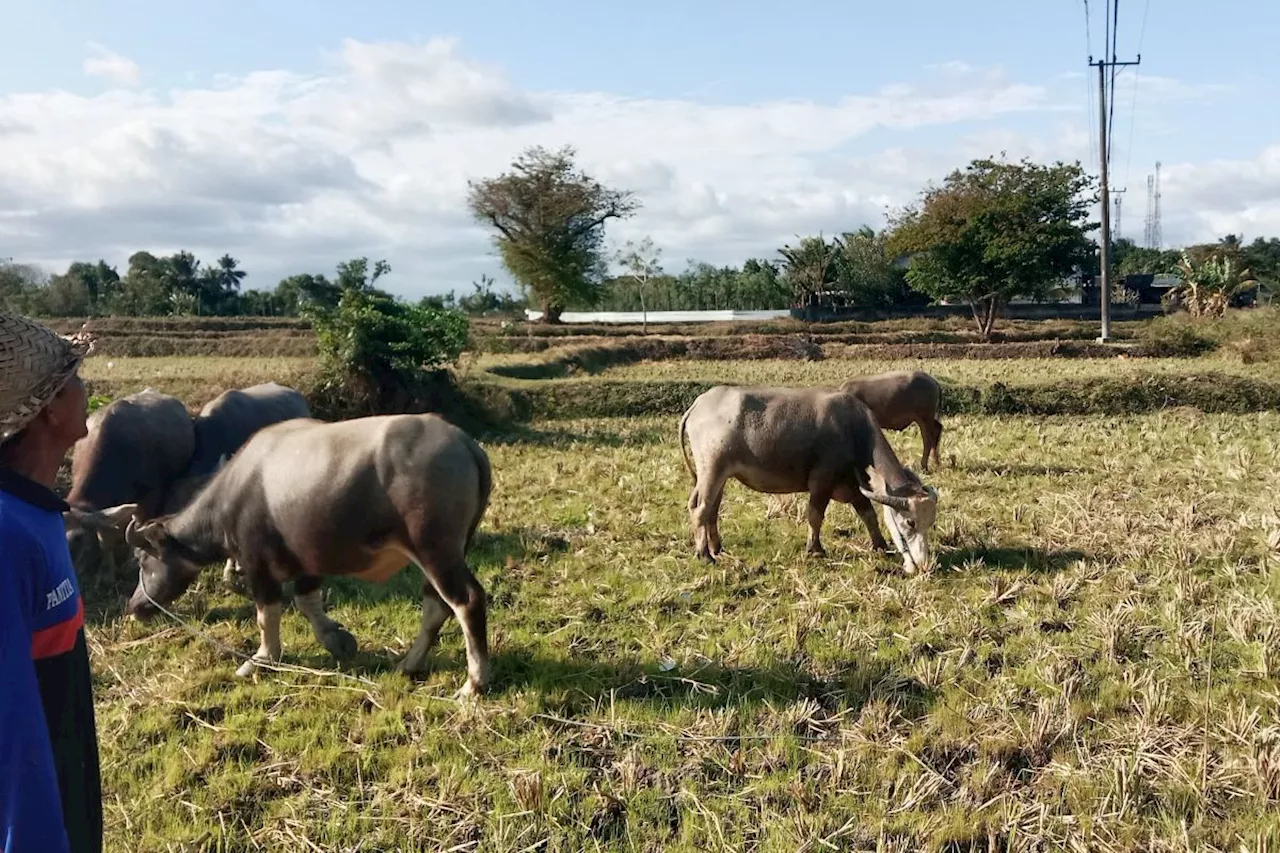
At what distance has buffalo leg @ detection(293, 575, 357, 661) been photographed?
5.60m

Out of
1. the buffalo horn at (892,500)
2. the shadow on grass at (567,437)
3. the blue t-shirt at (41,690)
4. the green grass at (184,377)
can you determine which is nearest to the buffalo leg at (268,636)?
the blue t-shirt at (41,690)

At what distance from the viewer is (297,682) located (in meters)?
5.41

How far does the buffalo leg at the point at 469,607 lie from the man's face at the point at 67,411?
2797 millimetres

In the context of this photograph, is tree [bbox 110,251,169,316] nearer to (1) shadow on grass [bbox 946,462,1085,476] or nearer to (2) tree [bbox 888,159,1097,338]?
(2) tree [bbox 888,159,1097,338]

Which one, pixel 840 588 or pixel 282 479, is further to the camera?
pixel 840 588

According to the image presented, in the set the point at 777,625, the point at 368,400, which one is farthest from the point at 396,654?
the point at 368,400

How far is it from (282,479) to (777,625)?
332cm

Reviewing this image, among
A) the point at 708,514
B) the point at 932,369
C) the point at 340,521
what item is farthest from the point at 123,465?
the point at 932,369

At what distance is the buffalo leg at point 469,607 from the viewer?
5082 mm

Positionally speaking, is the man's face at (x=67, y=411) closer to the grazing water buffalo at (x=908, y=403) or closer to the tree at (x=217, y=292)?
the grazing water buffalo at (x=908, y=403)

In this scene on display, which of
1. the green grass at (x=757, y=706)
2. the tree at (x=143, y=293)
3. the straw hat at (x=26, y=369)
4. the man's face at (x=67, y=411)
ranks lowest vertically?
the green grass at (x=757, y=706)

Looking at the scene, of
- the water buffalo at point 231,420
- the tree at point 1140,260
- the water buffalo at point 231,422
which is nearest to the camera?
the water buffalo at point 231,422

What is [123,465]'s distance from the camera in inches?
288

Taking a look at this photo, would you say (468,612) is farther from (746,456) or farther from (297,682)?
(746,456)
